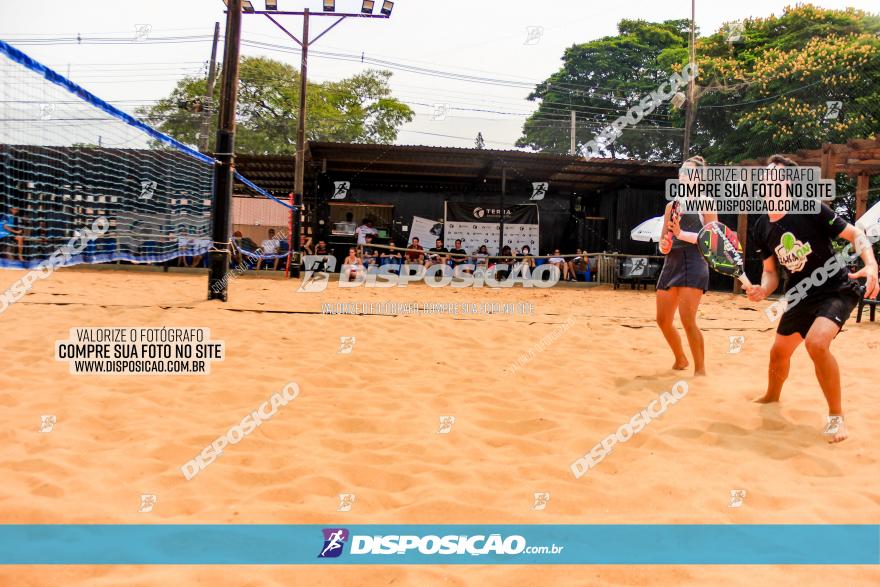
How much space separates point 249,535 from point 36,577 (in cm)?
63

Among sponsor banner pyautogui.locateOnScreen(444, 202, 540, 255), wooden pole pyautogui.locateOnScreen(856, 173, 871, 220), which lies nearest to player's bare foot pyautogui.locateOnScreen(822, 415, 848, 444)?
wooden pole pyautogui.locateOnScreen(856, 173, 871, 220)

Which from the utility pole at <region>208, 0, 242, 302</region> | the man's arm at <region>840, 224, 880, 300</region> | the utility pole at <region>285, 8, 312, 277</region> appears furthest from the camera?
the utility pole at <region>285, 8, 312, 277</region>

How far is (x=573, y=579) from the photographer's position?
1.82 m

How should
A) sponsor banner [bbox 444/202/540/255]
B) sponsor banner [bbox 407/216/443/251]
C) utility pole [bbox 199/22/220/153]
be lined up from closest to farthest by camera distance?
utility pole [bbox 199/22/220/153] → sponsor banner [bbox 444/202/540/255] → sponsor banner [bbox 407/216/443/251]

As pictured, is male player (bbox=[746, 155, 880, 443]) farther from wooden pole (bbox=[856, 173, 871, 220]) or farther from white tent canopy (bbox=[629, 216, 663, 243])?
white tent canopy (bbox=[629, 216, 663, 243])

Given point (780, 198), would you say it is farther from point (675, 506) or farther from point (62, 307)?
point (62, 307)

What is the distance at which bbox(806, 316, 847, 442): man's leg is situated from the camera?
3.25 meters

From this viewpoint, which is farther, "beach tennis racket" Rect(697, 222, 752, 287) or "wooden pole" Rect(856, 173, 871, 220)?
"wooden pole" Rect(856, 173, 871, 220)

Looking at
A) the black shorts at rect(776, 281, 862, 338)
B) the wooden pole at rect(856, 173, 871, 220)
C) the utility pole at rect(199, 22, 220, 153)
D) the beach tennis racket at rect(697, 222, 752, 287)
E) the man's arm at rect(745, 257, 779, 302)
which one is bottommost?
the black shorts at rect(776, 281, 862, 338)

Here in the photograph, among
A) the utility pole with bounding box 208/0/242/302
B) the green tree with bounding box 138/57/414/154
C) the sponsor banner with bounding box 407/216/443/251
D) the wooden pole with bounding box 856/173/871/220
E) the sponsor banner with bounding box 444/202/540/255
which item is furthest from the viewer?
the green tree with bounding box 138/57/414/154

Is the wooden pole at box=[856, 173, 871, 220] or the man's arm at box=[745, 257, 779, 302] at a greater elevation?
the wooden pole at box=[856, 173, 871, 220]

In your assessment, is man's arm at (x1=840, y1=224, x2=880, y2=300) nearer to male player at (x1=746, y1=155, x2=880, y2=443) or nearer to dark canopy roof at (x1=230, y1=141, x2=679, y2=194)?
Result: male player at (x1=746, y1=155, x2=880, y2=443)

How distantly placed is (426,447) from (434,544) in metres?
0.90

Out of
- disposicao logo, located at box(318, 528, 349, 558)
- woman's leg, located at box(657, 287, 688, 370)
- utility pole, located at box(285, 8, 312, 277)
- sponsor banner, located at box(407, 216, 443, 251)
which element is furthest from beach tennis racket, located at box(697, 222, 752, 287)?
sponsor banner, located at box(407, 216, 443, 251)
